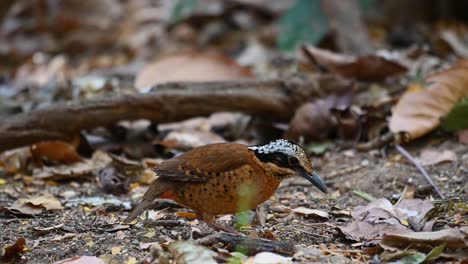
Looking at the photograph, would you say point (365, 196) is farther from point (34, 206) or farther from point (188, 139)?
point (34, 206)

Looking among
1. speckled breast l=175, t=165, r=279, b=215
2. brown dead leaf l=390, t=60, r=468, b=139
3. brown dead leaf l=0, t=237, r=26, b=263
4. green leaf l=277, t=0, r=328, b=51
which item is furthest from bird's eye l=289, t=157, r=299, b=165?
green leaf l=277, t=0, r=328, b=51

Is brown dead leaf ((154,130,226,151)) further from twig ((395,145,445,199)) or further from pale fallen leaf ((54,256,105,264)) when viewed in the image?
pale fallen leaf ((54,256,105,264))

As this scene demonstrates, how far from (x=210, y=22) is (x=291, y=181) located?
17.4 ft

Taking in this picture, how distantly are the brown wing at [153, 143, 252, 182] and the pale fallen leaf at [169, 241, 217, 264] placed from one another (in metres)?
0.58

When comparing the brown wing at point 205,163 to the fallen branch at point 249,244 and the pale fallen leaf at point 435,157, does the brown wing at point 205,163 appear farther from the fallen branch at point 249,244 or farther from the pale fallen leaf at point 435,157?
the pale fallen leaf at point 435,157

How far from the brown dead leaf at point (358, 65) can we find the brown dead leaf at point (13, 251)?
3.66m

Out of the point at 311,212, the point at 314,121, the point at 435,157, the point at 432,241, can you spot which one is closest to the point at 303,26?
the point at 314,121

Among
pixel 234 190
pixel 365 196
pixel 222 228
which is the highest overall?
pixel 234 190

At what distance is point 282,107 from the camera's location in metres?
6.21

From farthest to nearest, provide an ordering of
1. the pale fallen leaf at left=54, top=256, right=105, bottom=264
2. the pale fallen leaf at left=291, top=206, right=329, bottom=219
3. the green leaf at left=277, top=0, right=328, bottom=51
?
the green leaf at left=277, top=0, right=328, bottom=51
the pale fallen leaf at left=291, top=206, right=329, bottom=219
the pale fallen leaf at left=54, top=256, right=105, bottom=264

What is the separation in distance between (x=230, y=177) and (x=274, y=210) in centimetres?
74

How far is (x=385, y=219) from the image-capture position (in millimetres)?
4168

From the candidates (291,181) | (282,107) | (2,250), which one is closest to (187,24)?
(282,107)

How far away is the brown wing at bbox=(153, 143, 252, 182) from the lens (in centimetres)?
400
